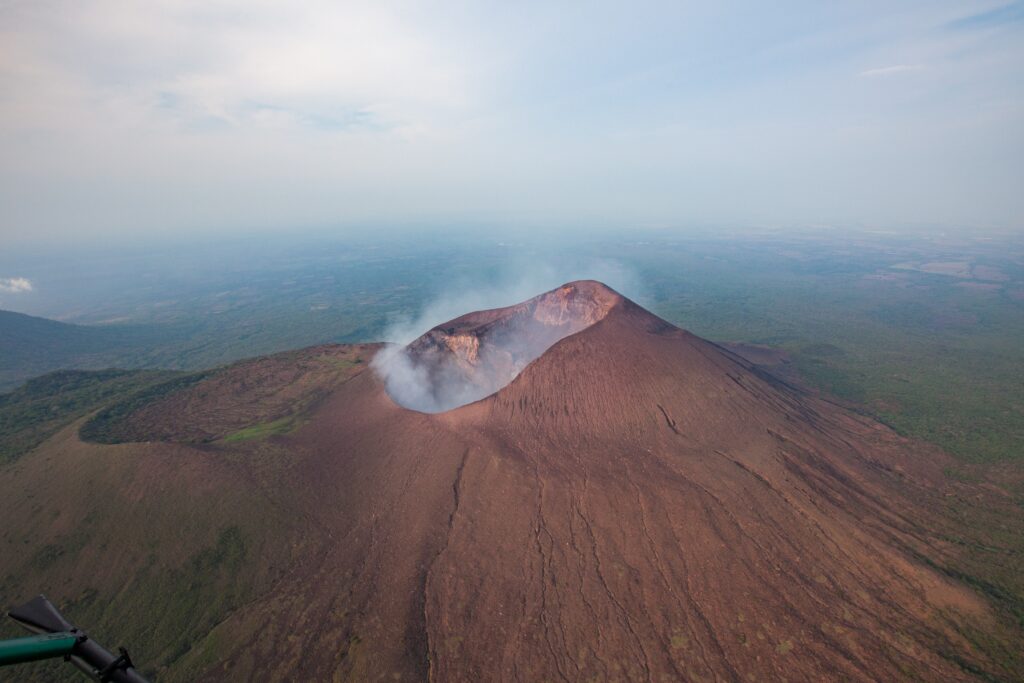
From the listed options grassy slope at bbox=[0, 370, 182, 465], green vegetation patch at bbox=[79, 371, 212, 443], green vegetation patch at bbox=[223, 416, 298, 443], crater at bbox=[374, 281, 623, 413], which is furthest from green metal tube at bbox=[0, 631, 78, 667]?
grassy slope at bbox=[0, 370, 182, 465]

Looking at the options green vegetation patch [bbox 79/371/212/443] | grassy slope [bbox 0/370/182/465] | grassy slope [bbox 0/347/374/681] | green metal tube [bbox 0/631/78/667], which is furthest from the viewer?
grassy slope [bbox 0/370/182/465]

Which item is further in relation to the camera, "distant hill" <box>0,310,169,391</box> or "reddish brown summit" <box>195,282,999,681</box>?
"distant hill" <box>0,310,169,391</box>

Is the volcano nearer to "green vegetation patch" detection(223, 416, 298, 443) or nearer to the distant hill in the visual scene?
"green vegetation patch" detection(223, 416, 298, 443)

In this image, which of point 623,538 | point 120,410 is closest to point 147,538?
point 120,410

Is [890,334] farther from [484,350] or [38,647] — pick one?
[38,647]

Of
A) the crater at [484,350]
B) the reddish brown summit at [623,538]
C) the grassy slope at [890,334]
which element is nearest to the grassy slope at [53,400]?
the reddish brown summit at [623,538]

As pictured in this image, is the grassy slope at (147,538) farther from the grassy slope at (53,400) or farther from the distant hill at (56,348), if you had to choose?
the distant hill at (56,348)
